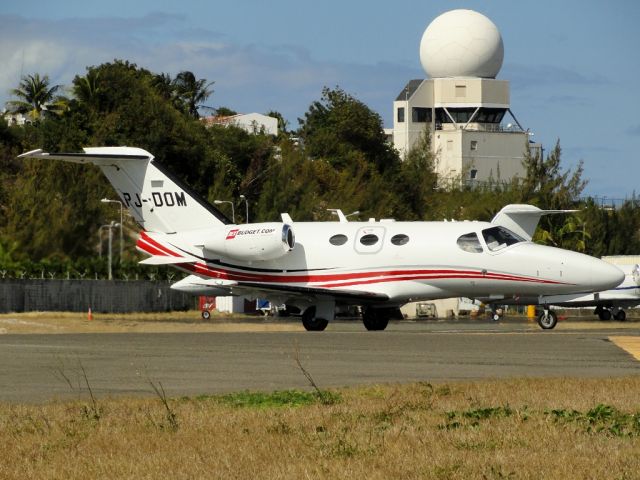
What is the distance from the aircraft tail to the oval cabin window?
463 cm

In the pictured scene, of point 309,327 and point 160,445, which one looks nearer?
point 160,445

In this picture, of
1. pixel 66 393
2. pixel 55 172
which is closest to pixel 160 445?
pixel 66 393

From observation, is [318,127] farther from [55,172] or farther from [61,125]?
[55,172]

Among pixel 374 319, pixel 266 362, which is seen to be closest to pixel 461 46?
pixel 374 319

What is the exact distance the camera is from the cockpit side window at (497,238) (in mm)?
33594

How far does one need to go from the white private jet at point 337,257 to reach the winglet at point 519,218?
857 centimetres

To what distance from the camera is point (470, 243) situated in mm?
33781

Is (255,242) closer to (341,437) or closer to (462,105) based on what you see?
(341,437)

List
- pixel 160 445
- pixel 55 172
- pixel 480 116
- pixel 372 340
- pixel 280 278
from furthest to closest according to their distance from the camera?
pixel 480 116
pixel 55 172
pixel 280 278
pixel 372 340
pixel 160 445

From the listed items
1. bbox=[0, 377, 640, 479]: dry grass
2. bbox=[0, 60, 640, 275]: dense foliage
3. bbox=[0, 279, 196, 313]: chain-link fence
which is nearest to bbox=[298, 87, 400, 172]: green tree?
bbox=[0, 60, 640, 275]: dense foliage

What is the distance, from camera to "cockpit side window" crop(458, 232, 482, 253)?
1325 inches

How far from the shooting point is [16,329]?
120ft

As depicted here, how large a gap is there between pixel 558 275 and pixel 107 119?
55418 millimetres

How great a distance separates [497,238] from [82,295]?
955 inches
